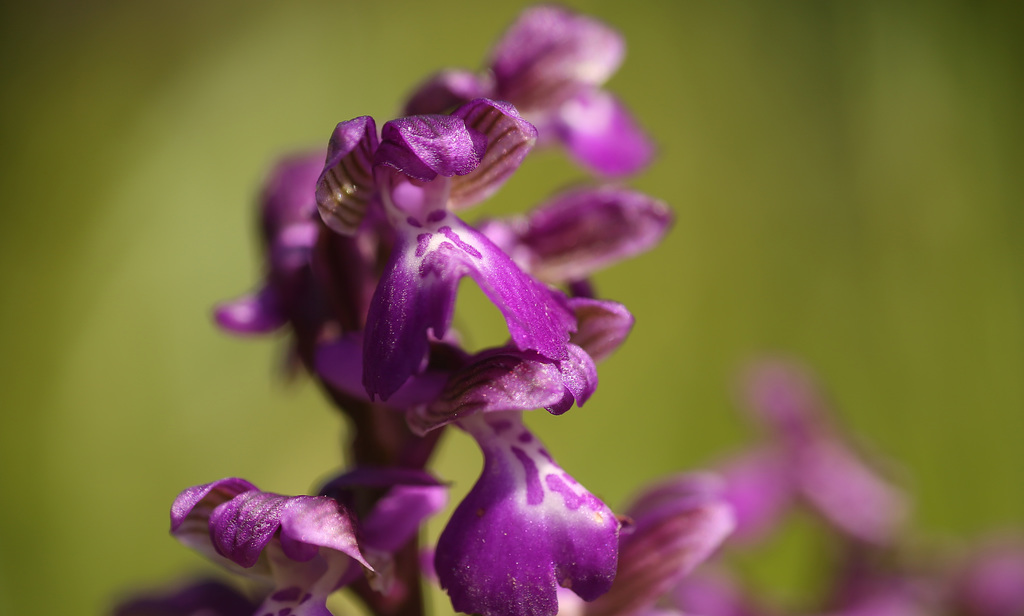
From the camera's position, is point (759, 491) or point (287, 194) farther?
point (759, 491)

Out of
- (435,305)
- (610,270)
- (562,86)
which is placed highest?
(562,86)

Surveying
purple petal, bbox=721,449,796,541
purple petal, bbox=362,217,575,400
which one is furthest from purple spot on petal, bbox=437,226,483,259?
purple petal, bbox=721,449,796,541

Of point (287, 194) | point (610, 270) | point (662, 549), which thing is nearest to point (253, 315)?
point (287, 194)

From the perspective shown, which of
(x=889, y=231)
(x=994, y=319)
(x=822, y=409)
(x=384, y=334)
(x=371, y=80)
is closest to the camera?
(x=384, y=334)

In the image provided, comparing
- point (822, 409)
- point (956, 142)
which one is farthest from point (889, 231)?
point (822, 409)

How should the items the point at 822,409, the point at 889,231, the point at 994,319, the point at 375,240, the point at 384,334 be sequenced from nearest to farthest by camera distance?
1. the point at 384,334
2. the point at 375,240
3. the point at 822,409
4. the point at 994,319
5. the point at 889,231

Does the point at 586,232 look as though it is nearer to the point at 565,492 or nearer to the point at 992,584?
the point at 565,492

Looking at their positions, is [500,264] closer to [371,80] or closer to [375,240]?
[375,240]
